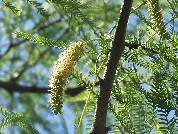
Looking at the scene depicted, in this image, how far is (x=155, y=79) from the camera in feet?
3.28

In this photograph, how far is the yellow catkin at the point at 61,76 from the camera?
3.40 ft

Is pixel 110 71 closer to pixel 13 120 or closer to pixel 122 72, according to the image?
pixel 122 72

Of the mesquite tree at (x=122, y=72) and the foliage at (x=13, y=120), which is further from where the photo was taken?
the foliage at (x=13, y=120)

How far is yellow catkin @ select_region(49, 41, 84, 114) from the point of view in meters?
1.04

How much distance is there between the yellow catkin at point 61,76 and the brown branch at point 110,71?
0.23 feet

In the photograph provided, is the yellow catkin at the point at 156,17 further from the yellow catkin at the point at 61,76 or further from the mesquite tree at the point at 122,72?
the yellow catkin at the point at 61,76

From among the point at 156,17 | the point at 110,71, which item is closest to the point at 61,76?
the point at 110,71

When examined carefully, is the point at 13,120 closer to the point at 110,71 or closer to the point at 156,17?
the point at 110,71

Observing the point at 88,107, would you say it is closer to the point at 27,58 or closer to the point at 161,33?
the point at 161,33

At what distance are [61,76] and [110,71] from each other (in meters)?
0.09

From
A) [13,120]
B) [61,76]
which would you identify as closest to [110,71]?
[61,76]

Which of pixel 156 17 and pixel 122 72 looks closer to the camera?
pixel 156 17

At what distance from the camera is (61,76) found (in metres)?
1.04

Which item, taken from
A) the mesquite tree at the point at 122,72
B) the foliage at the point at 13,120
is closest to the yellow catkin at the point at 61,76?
the mesquite tree at the point at 122,72
